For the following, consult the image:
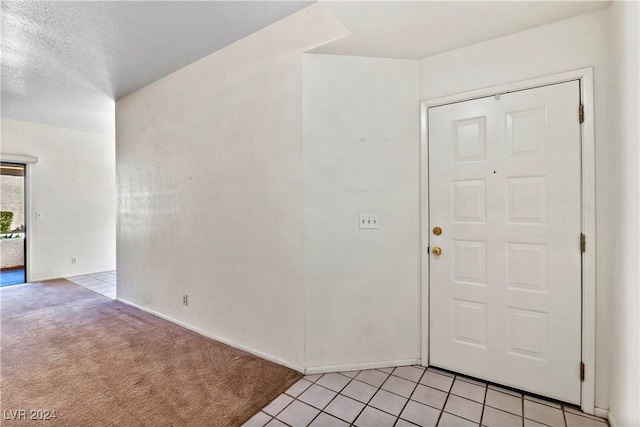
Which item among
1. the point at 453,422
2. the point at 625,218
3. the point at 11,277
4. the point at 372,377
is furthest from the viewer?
the point at 11,277

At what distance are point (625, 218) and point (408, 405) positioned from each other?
5.25 ft

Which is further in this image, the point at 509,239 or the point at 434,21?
the point at 509,239

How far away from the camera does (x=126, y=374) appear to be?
219 cm

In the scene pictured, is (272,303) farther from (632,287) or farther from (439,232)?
(632,287)

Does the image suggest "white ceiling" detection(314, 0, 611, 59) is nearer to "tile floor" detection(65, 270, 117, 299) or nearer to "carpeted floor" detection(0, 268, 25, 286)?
"tile floor" detection(65, 270, 117, 299)

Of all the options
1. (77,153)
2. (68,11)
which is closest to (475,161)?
(68,11)

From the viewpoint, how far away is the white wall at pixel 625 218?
4.64 feet

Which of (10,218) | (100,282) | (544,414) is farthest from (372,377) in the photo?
(10,218)

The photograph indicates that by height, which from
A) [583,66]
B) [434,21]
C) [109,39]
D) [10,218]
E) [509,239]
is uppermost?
[109,39]

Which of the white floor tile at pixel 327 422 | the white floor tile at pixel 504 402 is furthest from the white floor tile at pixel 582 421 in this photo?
the white floor tile at pixel 327 422

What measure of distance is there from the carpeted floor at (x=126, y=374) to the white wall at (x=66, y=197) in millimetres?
2165

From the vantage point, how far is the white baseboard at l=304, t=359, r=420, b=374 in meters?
2.20

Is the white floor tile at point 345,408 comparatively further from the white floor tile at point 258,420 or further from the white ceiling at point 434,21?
the white ceiling at point 434,21

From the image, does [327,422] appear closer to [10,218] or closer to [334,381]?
[334,381]
